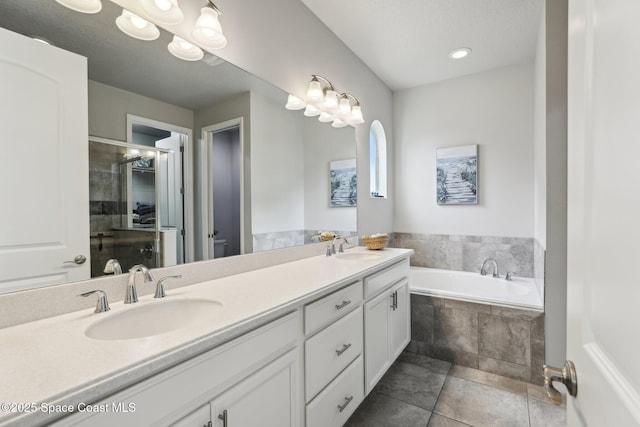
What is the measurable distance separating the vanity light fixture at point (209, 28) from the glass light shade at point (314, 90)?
2.54ft

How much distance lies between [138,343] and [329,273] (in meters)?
0.99

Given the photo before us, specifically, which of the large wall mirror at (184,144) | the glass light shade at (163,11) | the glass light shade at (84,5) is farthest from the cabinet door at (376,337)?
the glass light shade at (84,5)

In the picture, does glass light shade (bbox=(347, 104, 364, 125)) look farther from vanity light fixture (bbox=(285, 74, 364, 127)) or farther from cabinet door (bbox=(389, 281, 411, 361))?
cabinet door (bbox=(389, 281, 411, 361))

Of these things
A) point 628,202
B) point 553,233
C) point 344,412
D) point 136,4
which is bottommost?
point 344,412

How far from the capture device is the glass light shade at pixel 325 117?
2.26m

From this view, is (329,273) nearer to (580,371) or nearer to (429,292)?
(580,371)

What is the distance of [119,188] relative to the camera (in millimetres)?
1133

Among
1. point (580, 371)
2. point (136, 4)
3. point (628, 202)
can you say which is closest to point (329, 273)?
point (580, 371)

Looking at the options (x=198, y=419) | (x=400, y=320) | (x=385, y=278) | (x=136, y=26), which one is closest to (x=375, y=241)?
(x=385, y=278)

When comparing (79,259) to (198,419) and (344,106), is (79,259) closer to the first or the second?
(198,419)

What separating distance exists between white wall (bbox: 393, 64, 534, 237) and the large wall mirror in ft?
5.26

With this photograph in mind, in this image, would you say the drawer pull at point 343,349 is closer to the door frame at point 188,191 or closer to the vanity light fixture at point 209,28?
the door frame at point 188,191

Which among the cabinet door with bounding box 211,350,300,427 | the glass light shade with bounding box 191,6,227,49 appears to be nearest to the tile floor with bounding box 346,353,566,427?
the cabinet door with bounding box 211,350,300,427

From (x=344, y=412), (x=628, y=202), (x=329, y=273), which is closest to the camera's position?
(x=628, y=202)
